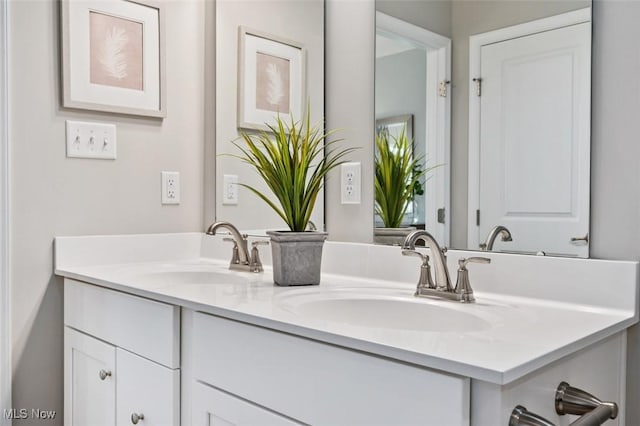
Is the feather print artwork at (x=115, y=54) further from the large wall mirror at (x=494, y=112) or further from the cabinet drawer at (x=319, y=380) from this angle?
the cabinet drawer at (x=319, y=380)

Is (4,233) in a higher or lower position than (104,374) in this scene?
higher

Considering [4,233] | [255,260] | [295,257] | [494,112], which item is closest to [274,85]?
[255,260]

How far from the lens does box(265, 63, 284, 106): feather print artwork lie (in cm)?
182

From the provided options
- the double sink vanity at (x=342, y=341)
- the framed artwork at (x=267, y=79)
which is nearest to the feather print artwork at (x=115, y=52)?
the framed artwork at (x=267, y=79)

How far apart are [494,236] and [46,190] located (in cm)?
130

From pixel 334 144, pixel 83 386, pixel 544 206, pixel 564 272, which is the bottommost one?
pixel 83 386

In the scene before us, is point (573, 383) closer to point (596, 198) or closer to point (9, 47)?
point (596, 198)

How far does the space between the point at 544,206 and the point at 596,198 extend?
0.33 ft

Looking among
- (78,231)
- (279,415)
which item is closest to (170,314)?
(279,415)

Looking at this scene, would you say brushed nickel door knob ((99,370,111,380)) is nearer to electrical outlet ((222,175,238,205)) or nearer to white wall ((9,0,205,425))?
white wall ((9,0,205,425))

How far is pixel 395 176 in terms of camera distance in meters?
1.48

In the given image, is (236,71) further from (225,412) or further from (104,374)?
(225,412)

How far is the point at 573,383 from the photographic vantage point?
34.9 inches

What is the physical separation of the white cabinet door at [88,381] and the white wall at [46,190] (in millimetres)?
83
